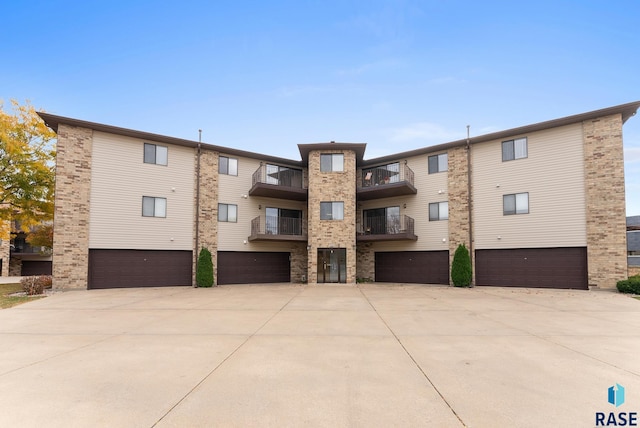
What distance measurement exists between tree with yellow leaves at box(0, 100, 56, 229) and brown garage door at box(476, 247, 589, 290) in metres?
25.3

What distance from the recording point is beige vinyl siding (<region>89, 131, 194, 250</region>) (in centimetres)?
1697

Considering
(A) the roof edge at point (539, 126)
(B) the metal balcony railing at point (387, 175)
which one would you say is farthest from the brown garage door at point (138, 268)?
(A) the roof edge at point (539, 126)

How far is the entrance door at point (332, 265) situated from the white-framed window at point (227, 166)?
7.61 metres

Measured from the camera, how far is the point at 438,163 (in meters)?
20.1

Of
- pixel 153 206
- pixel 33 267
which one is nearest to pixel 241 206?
pixel 153 206

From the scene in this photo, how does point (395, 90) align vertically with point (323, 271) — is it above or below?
above

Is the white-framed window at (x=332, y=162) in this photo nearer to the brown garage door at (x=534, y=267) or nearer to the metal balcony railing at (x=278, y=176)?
the metal balcony railing at (x=278, y=176)

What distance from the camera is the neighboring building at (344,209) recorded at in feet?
52.2

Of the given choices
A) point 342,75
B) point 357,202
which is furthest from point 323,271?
point 342,75

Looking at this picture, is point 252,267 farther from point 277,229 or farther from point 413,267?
point 413,267

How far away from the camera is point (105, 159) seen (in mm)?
17172

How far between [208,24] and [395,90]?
10.6 metres

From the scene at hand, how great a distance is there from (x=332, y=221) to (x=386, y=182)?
4.71m

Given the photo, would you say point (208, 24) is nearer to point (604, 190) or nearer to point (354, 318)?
point (354, 318)
